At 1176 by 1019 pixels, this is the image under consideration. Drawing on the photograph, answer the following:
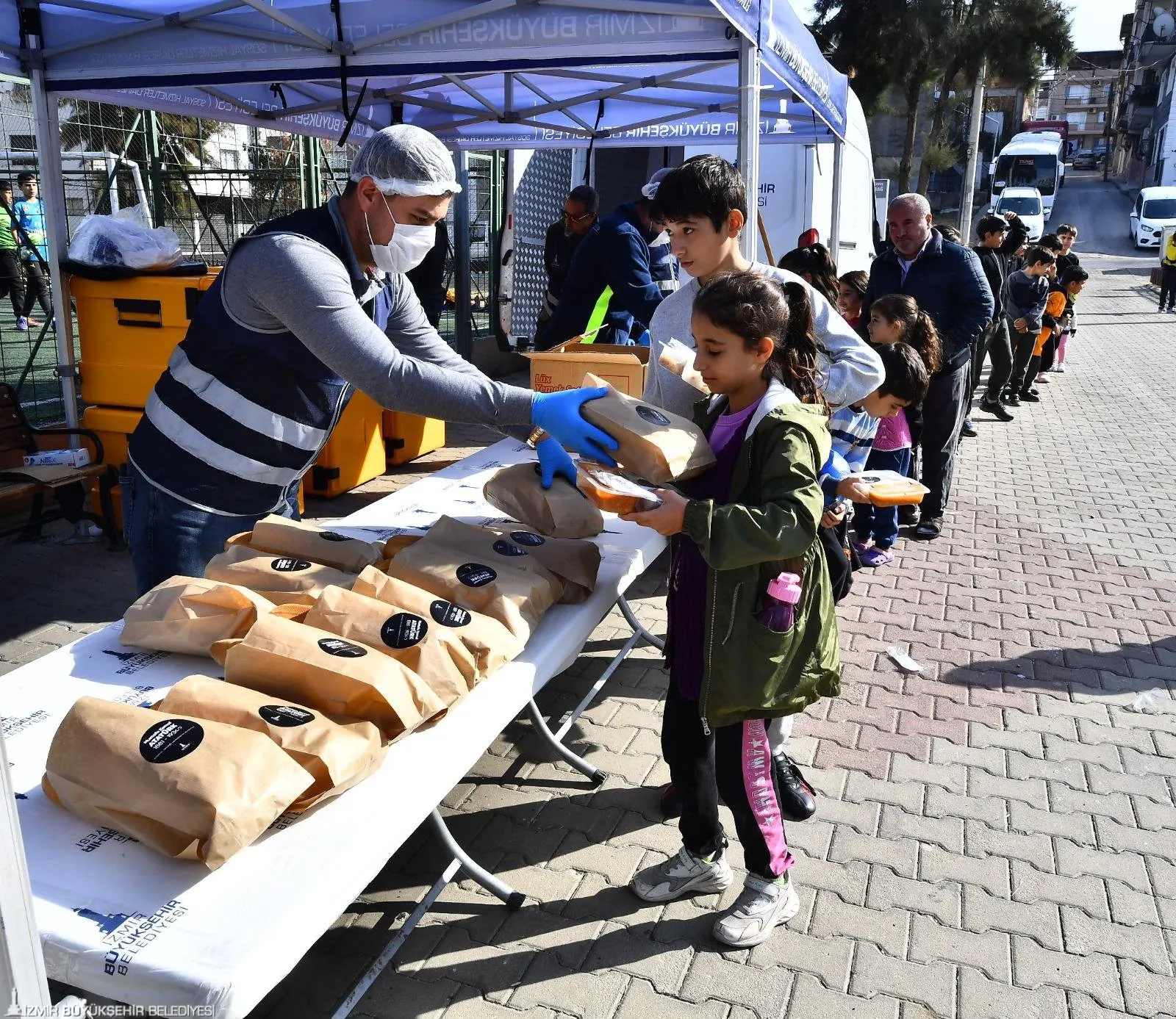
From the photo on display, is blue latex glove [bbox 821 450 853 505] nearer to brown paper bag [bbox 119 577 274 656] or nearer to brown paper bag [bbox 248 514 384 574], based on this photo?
brown paper bag [bbox 248 514 384 574]

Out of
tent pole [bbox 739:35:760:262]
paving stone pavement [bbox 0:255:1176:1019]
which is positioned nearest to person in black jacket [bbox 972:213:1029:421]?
paving stone pavement [bbox 0:255:1176:1019]

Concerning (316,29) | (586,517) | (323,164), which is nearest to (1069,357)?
(323,164)

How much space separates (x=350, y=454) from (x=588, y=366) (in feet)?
6.92

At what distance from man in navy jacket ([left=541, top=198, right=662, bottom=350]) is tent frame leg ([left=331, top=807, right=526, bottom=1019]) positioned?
12.6 ft

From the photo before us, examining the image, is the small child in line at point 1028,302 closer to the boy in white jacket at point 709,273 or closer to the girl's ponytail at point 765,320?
the boy in white jacket at point 709,273

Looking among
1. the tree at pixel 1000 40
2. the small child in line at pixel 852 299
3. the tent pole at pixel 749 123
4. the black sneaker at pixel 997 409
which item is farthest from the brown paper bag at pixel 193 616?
the tree at pixel 1000 40

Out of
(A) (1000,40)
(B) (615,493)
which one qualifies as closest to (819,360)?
(B) (615,493)

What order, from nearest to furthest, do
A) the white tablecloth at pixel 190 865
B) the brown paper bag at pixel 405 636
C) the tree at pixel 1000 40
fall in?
the white tablecloth at pixel 190 865 → the brown paper bag at pixel 405 636 → the tree at pixel 1000 40

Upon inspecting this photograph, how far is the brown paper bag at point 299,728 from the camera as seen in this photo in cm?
166

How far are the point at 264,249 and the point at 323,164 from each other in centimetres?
861

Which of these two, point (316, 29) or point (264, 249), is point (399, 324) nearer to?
point (264, 249)

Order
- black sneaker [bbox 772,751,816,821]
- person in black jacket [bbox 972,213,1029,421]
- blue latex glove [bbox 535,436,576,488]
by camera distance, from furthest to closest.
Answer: person in black jacket [bbox 972,213,1029,421] → black sneaker [bbox 772,751,816,821] → blue latex glove [bbox 535,436,576,488]

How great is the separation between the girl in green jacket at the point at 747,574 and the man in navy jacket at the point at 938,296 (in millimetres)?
3825

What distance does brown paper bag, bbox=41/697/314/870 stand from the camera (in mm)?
1496
